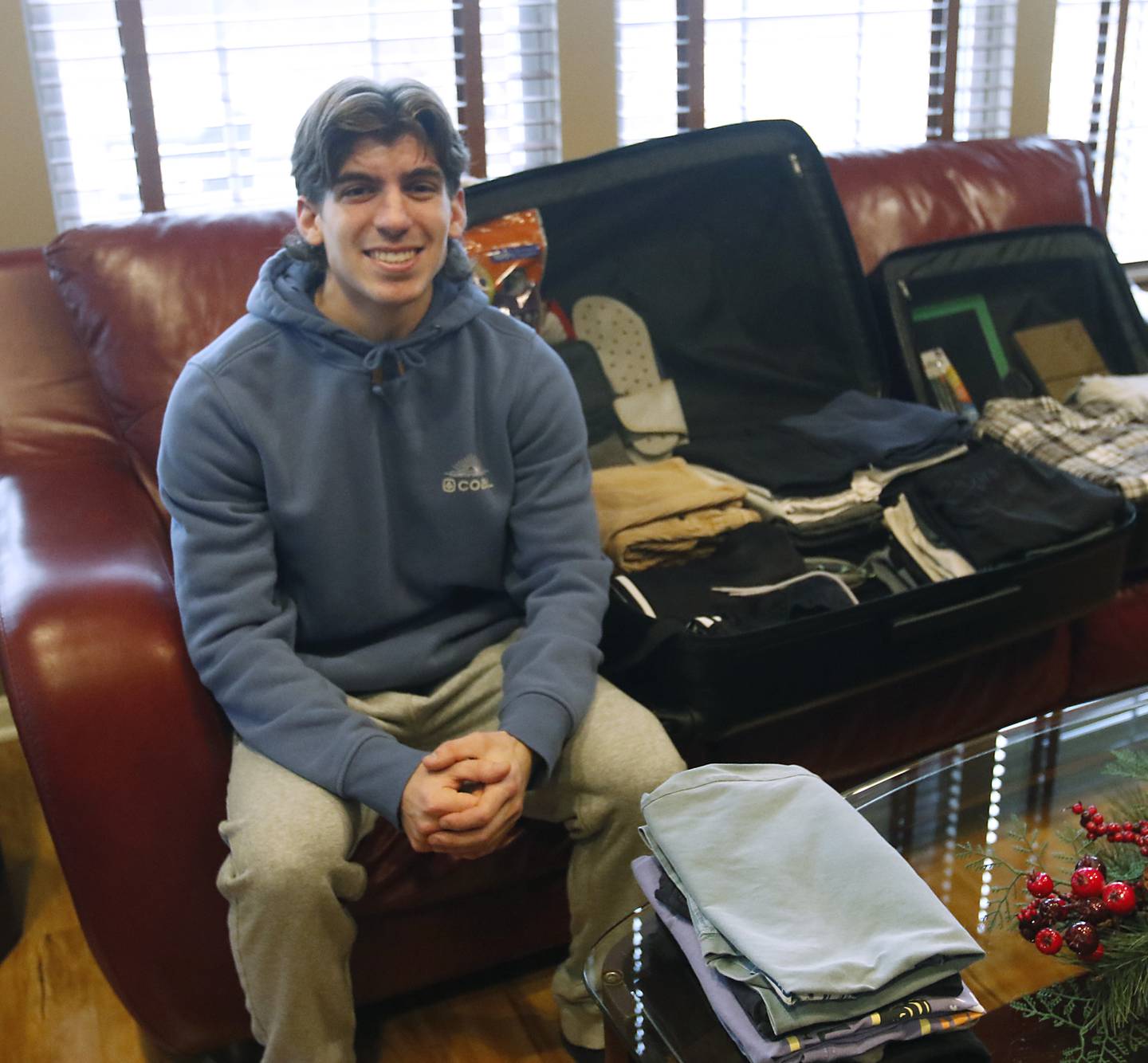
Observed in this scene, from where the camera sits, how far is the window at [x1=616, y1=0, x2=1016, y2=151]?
8.18 ft

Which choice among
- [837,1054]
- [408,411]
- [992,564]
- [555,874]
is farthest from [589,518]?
[837,1054]

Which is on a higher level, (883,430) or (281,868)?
(883,430)

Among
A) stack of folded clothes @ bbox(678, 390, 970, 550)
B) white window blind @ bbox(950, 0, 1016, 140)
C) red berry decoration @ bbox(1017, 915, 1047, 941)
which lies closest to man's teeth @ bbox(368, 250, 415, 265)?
stack of folded clothes @ bbox(678, 390, 970, 550)

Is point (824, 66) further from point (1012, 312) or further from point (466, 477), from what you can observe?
point (466, 477)

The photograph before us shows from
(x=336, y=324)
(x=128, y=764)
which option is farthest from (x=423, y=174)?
(x=128, y=764)

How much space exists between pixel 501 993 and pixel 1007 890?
27.1 inches

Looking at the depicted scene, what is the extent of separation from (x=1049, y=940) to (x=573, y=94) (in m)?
1.94

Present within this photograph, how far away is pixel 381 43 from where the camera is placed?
88.8 inches

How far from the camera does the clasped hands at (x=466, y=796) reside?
1.18 metres

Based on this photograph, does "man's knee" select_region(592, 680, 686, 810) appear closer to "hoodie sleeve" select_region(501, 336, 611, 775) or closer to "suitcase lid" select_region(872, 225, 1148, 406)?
"hoodie sleeve" select_region(501, 336, 611, 775)

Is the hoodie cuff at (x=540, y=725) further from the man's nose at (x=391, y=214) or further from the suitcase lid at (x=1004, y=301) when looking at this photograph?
the suitcase lid at (x=1004, y=301)

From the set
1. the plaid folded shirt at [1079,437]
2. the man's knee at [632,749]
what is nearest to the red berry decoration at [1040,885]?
the man's knee at [632,749]

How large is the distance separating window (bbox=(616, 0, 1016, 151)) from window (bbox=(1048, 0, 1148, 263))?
194 millimetres

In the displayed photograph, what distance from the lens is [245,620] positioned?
4.13ft
